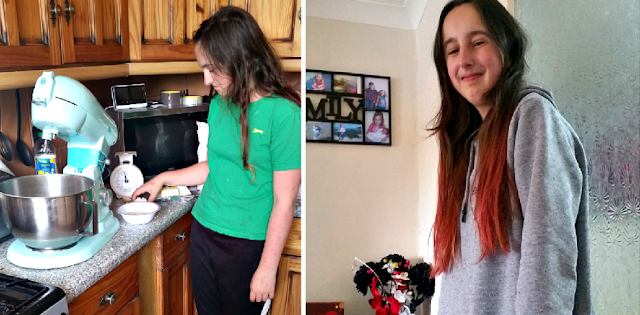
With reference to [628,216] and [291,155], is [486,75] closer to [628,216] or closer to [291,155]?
[628,216]

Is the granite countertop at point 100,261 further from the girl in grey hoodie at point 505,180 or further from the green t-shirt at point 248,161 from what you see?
the girl in grey hoodie at point 505,180

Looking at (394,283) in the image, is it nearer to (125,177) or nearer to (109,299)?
(109,299)

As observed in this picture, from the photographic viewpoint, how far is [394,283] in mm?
723

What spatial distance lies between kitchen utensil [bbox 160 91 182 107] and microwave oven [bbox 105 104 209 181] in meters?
0.04

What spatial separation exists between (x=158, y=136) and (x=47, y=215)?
0.64 m

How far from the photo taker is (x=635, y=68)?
21.9 inches

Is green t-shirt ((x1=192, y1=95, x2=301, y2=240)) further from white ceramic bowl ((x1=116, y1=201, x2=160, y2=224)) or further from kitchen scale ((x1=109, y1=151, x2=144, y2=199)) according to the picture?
kitchen scale ((x1=109, y1=151, x2=144, y2=199))

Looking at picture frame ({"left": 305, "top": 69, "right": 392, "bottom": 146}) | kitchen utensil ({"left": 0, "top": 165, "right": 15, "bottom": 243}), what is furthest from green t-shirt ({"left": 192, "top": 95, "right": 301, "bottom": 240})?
kitchen utensil ({"left": 0, "top": 165, "right": 15, "bottom": 243})

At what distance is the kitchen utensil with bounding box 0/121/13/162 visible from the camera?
1.26m

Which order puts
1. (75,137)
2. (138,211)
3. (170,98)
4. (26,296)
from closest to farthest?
(26,296), (75,137), (138,211), (170,98)

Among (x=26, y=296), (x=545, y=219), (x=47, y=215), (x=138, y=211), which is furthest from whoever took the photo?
(x=138, y=211)

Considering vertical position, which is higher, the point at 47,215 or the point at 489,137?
the point at 489,137

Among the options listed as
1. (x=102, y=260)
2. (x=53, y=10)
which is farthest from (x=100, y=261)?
(x=53, y=10)

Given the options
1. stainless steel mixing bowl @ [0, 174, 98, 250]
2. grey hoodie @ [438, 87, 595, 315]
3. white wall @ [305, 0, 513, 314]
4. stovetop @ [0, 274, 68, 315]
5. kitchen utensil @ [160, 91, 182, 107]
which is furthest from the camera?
kitchen utensil @ [160, 91, 182, 107]
